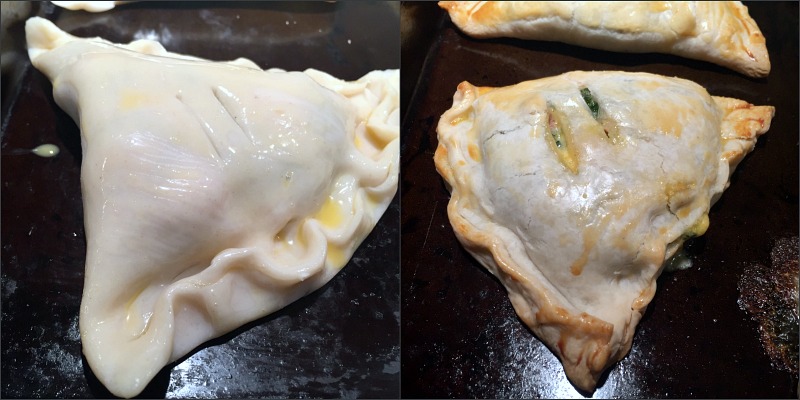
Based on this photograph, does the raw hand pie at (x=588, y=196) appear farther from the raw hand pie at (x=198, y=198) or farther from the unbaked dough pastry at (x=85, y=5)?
the unbaked dough pastry at (x=85, y=5)

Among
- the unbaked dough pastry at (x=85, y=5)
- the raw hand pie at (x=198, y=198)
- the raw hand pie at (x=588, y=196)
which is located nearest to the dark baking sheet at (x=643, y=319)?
the raw hand pie at (x=588, y=196)

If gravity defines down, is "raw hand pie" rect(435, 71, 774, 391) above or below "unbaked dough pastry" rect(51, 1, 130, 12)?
below

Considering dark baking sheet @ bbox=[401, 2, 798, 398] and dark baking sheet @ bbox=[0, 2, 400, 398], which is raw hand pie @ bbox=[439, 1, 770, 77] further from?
dark baking sheet @ bbox=[0, 2, 400, 398]

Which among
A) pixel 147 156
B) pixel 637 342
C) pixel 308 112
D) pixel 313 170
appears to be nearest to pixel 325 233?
pixel 313 170

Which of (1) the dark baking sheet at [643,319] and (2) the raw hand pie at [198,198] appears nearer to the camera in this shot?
(2) the raw hand pie at [198,198]

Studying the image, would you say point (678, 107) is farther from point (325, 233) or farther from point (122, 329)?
point (122, 329)

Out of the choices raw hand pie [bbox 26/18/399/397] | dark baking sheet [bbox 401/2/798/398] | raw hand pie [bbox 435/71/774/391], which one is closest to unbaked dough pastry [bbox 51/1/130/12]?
raw hand pie [bbox 26/18/399/397]
